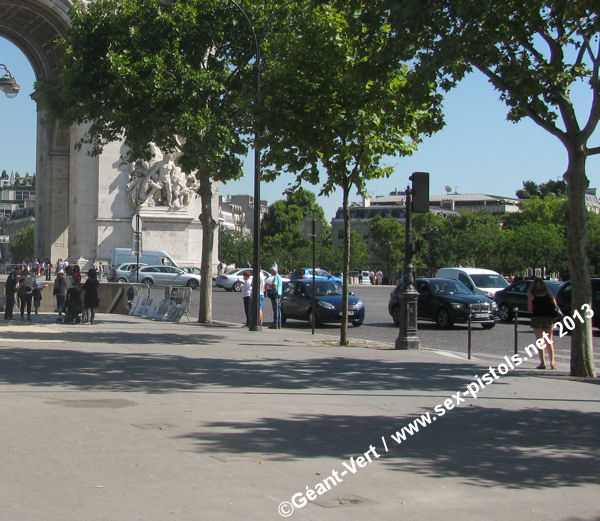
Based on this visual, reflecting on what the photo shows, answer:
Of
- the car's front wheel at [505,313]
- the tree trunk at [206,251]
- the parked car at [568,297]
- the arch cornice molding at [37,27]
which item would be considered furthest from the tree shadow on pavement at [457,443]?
the arch cornice molding at [37,27]

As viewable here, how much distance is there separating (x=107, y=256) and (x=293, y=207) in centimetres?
7141

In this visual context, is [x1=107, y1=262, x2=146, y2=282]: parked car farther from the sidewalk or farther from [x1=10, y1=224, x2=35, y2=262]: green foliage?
[x1=10, y1=224, x2=35, y2=262]: green foliage

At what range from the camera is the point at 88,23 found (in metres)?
23.5

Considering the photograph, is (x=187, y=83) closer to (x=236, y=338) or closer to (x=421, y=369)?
Result: (x=236, y=338)

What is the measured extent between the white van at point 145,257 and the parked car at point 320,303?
55.5 feet

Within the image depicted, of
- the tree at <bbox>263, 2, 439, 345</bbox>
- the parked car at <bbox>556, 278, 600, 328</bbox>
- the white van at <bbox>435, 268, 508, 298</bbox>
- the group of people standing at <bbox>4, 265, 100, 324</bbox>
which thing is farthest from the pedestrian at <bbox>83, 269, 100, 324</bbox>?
the white van at <bbox>435, 268, 508, 298</bbox>

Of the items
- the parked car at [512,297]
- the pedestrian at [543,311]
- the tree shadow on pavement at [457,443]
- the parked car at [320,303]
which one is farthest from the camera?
the parked car at [512,297]

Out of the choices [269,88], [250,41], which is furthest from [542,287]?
[250,41]

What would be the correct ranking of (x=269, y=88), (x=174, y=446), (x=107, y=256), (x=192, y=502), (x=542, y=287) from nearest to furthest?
(x=192, y=502)
(x=174, y=446)
(x=542, y=287)
(x=269, y=88)
(x=107, y=256)

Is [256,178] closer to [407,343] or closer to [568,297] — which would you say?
[407,343]

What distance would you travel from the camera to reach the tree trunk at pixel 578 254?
13297 mm

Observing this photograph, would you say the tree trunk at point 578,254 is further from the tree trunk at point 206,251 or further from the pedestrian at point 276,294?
the tree trunk at point 206,251

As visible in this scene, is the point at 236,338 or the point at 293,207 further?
the point at 293,207

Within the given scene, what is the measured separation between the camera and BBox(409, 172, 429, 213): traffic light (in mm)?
16891
